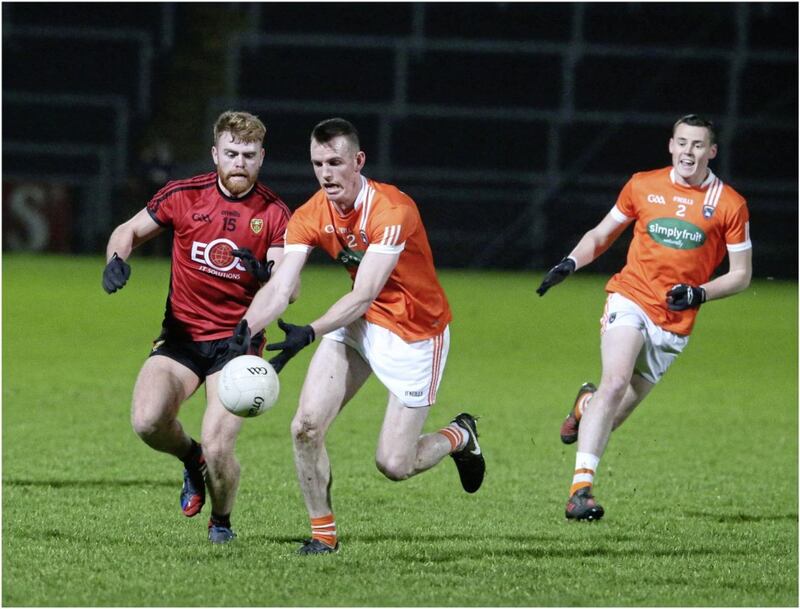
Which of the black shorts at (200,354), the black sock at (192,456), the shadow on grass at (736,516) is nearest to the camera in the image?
the black shorts at (200,354)

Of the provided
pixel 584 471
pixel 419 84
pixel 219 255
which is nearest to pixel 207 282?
pixel 219 255

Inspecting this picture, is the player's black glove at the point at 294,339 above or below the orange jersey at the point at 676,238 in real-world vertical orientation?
below

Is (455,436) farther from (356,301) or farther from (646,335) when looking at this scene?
(356,301)

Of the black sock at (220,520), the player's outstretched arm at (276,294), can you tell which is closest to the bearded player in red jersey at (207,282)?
the black sock at (220,520)

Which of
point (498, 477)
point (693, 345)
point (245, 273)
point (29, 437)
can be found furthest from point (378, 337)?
point (693, 345)

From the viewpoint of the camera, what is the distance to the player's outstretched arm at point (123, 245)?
678 centimetres

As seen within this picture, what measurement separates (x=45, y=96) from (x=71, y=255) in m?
4.62

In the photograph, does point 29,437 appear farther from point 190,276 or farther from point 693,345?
point 693,345

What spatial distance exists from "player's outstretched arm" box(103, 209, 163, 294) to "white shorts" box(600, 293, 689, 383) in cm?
253

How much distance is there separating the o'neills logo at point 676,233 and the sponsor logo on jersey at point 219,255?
243cm

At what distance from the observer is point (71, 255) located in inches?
921

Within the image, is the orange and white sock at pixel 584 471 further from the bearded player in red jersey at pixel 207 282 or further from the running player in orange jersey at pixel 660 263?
the bearded player in red jersey at pixel 207 282

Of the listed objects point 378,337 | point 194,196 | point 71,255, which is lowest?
point 71,255

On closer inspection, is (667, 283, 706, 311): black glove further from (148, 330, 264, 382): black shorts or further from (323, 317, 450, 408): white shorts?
(148, 330, 264, 382): black shorts
